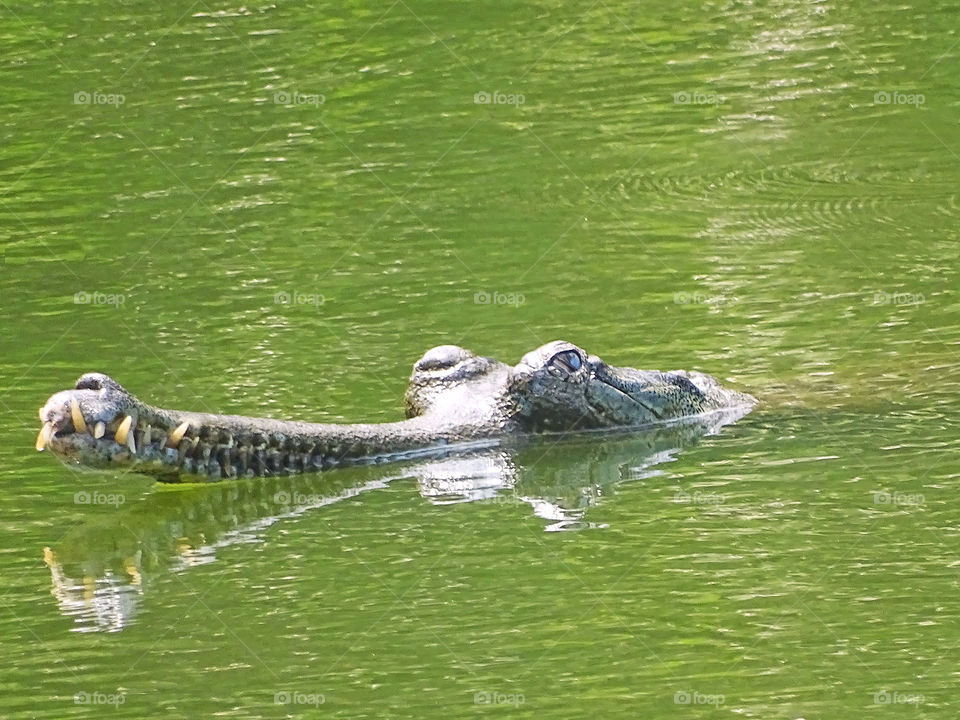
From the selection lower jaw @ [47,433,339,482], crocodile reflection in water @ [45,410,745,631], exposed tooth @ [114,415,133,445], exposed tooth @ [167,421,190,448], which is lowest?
crocodile reflection in water @ [45,410,745,631]

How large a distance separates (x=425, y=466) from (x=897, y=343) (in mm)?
3474

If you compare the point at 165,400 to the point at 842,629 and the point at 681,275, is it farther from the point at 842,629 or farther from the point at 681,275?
the point at 842,629

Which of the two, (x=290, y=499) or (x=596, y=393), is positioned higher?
(x=596, y=393)

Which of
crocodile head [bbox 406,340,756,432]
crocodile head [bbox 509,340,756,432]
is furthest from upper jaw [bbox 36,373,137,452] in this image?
crocodile head [bbox 509,340,756,432]

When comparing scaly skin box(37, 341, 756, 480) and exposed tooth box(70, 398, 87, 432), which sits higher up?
exposed tooth box(70, 398, 87, 432)

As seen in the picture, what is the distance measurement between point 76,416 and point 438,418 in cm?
271

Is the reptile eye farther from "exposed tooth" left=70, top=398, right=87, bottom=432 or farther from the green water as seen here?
"exposed tooth" left=70, top=398, right=87, bottom=432

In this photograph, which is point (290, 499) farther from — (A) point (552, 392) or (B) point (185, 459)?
(A) point (552, 392)

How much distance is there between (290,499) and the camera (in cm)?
1104

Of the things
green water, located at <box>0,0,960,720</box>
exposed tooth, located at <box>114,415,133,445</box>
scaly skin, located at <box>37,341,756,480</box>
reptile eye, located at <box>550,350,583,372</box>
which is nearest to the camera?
green water, located at <box>0,0,960,720</box>

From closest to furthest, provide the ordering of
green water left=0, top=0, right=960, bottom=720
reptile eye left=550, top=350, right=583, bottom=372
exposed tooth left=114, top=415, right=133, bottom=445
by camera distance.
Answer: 1. green water left=0, top=0, right=960, bottom=720
2. exposed tooth left=114, top=415, right=133, bottom=445
3. reptile eye left=550, top=350, right=583, bottom=372

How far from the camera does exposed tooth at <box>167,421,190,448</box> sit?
10188mm

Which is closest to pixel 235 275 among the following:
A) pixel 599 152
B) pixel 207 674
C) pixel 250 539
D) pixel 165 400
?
pixel 165 400

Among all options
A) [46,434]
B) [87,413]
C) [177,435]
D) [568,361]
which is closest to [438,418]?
[568,361]
